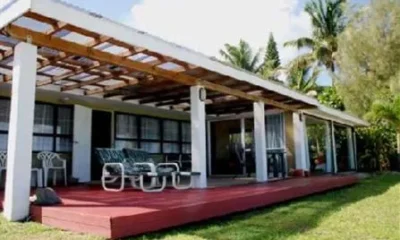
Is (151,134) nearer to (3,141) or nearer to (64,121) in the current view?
(64,121)

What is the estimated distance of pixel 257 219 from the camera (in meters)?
5.89

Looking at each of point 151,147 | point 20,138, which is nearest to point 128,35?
point 20,138

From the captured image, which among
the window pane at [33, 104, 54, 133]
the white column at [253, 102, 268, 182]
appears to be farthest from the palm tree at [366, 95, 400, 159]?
the window pane at [33, 104, 54, 133]

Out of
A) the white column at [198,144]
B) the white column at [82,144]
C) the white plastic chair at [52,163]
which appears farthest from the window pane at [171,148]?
the white column at [198,144]

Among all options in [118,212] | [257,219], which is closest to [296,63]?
[257,219]

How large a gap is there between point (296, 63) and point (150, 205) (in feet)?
83.0

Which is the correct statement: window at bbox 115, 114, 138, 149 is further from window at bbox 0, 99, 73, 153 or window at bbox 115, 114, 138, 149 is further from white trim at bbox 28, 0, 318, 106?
white trim at bbox 28, 0, 318, 106

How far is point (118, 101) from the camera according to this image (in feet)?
35.5

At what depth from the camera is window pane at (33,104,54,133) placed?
927 cm

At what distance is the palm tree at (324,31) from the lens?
27266 millimetres

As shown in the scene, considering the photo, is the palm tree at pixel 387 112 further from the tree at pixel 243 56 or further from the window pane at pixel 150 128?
the tree at pixel 243 56

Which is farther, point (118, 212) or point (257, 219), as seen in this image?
point (257, 219)

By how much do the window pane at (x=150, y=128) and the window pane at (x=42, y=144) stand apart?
3140 millimetres

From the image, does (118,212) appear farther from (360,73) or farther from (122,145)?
(360,73)
